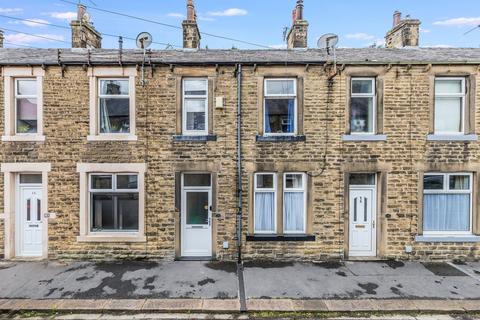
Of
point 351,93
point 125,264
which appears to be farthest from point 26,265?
point 351,93

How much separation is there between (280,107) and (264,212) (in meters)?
3.19

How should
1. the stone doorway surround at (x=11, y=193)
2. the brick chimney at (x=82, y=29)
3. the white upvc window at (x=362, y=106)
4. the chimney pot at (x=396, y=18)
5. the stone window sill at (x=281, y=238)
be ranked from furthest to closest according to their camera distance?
1. the chimney pot at (x=396, y=18)
2. the brick chimney at (x=82, y=29)
3. the white upvc window at (x=362, y=106)
4. the stone window sill at (x=281, y=238)
5. the stone doorway surround at (x=11, y=193)

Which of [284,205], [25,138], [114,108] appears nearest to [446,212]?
[284,205]

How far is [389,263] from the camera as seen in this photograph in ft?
25.9

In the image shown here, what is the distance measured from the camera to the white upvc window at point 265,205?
8289 millimetres

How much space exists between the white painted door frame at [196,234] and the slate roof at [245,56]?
149 inches

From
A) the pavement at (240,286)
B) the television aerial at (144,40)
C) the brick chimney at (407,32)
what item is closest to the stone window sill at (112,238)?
the pavement at (240,286)

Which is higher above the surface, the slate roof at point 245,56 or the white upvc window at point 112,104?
the slate roof at point 245,56

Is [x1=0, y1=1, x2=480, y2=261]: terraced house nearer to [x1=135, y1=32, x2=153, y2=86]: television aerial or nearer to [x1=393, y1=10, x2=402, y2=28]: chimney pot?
[x1=135, y1=32, x2=153, y2=86]: television aerial

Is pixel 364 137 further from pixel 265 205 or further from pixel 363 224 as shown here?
pixel 265 205

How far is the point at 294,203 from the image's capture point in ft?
27.3

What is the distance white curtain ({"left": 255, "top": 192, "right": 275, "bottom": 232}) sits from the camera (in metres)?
8.30

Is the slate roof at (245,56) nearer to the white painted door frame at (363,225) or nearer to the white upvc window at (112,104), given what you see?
the white upvc window at (112,104)

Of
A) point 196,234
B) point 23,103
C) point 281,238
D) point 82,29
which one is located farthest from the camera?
point 82,29
